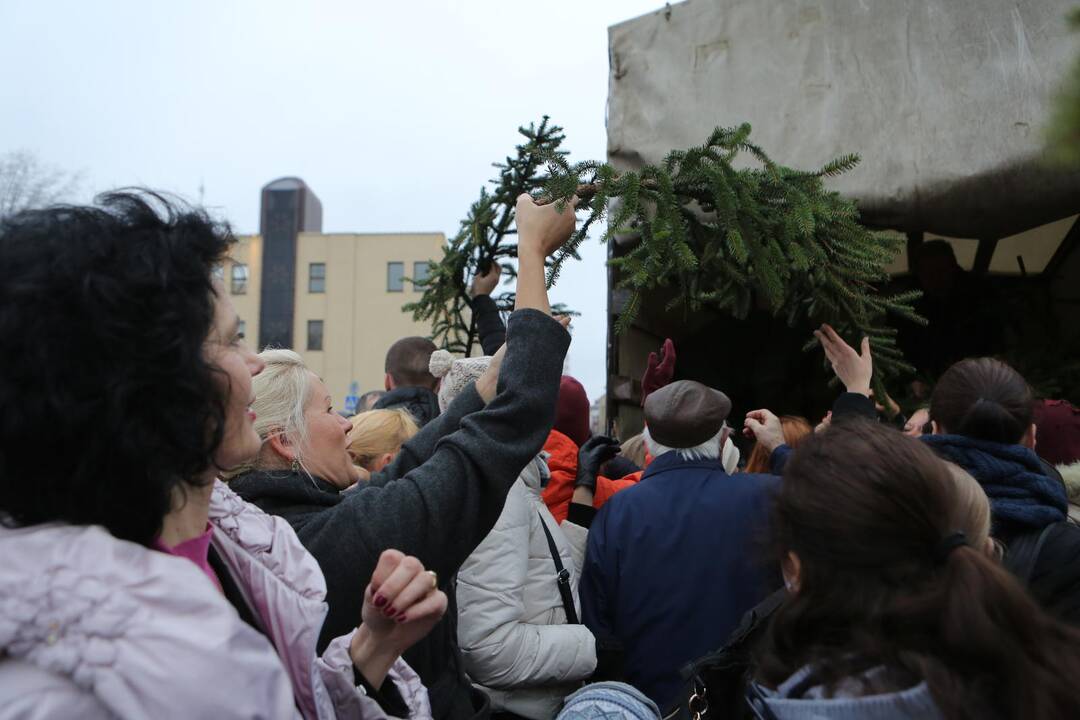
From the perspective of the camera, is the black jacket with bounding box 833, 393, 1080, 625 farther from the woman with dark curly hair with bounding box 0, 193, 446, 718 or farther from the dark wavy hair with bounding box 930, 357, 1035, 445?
the woman with dark curly hair with bounding box 0, 193, 446, 718

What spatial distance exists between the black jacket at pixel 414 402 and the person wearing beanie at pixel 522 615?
4.13 ft

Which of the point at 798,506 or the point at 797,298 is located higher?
the point at 797,298

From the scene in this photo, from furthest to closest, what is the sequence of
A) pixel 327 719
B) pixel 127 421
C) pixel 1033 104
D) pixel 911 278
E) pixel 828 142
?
pixel 911 278 → pixel 828 142 → pixel 1033 104 → pixel 327 719 → pixel 127 421

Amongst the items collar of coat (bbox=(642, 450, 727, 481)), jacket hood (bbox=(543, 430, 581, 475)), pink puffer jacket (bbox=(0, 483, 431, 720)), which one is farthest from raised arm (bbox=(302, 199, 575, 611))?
jacket hood (bbox=(543, 430, 581, 475))

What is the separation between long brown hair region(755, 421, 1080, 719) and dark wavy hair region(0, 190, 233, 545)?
902mm

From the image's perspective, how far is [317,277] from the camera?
1567 inches

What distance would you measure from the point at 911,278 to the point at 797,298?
2.24 metres

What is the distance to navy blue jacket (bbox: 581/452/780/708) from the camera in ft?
8.50

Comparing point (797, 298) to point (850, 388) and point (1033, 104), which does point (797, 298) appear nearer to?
point (850, 388)

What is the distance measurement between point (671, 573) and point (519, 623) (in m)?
0.57

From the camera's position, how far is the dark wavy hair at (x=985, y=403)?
2137 millimetres

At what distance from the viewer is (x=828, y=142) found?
3717 mm

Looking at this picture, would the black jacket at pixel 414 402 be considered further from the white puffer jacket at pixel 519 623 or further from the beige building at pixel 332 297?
the beige building at pixel 332 297

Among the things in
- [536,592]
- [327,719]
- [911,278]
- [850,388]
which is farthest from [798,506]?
[911,278]
